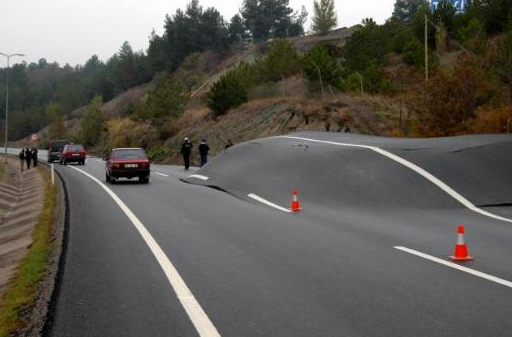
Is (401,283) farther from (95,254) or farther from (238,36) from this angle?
(238,36)

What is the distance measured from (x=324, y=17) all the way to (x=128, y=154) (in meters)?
90.7

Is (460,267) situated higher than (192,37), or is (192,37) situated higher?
(192,37)

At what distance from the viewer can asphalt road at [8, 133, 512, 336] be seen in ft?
21.5

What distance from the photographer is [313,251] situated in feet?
34.7

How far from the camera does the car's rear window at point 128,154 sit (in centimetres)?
2891

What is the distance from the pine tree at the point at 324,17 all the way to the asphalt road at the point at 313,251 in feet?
308

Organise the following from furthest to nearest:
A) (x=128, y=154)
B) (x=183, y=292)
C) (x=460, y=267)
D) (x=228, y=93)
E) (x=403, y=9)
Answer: (x=403, y=9) → (x=228, y=93) → (x=128, y=154) → (x=460, y=267) → (x=183, y=292)

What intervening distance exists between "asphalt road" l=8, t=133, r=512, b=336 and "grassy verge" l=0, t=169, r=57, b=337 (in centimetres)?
48

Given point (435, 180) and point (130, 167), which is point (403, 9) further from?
point (435, 180)

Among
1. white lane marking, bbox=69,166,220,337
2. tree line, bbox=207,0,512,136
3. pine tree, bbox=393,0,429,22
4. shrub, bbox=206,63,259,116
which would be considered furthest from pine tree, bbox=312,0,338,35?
white lane marking, bbox=69,166,220,337

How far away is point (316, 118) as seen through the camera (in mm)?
46250

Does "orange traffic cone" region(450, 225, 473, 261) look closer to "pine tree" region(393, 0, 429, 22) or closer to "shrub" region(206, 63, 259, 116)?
"shrub" region(206, 63, 259, 116)

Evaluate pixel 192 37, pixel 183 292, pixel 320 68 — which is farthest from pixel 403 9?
pixel 183 292

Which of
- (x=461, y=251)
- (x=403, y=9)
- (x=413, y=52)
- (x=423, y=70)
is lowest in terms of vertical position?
(x=461, y=251)
